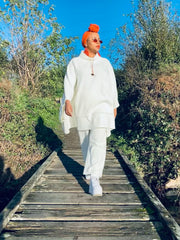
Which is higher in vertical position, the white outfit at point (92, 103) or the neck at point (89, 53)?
the neck at point (89, 53)

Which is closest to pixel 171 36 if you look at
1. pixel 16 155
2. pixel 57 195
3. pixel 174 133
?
pixel 174 133

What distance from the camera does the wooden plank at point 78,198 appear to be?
2.83 m

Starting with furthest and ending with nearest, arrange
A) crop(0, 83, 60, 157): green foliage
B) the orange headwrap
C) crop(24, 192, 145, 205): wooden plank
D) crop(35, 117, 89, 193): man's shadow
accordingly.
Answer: crop(0, 83, 60, 157): green foliage, crop(35, 117, 89, 193): man's shadow, the orange headwrap, crop(24, 192, 145, 205): wooden plank

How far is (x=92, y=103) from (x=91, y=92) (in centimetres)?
16

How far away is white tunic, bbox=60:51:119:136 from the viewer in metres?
3.14

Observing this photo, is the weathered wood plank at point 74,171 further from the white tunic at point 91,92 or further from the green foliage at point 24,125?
the green foliage at point 24,125

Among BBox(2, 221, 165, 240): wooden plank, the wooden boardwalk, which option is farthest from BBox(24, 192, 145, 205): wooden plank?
BBox(2, 221, 165, 240): wooden plank

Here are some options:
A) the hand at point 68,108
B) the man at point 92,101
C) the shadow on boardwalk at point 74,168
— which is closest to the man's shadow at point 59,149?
the shadow on boardwalk at point 74,168

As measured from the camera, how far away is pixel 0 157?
5.62 metres

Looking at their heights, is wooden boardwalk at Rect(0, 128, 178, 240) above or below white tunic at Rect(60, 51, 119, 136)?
below

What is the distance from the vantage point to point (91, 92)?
3.14 meters

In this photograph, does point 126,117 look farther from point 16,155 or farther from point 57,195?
point 57,195

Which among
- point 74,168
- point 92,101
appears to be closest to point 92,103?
point 92,101

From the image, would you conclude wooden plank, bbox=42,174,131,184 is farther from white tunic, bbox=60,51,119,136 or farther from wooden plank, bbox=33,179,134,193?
white tunic, bbox=60,51,119,136
